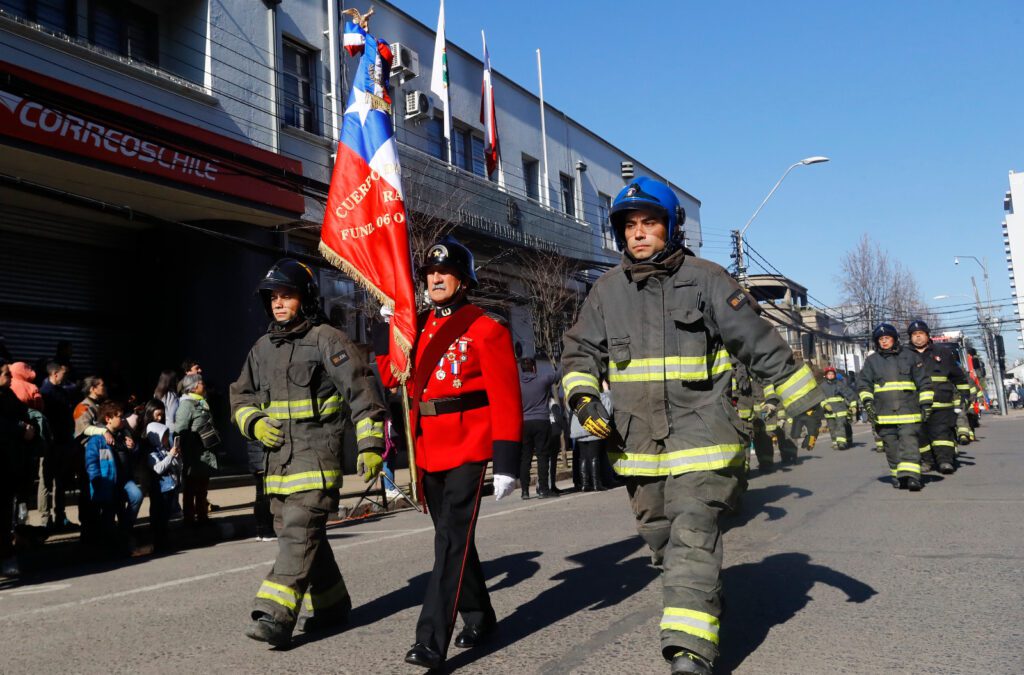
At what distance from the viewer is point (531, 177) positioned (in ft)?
89.7

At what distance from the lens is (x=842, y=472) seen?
12.8 meters

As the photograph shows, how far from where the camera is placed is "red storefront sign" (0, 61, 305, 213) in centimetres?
1097

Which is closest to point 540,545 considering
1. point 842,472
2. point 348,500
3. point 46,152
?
point 348,500

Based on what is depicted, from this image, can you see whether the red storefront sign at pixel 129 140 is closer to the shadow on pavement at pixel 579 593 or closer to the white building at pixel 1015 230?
the shadow on pavement at pixel 579 593

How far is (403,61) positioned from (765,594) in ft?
55.4

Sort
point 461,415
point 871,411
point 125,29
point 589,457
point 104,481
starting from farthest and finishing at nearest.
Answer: point 125,29
point 589,457
point 871,411
point 104,481
point 461,415

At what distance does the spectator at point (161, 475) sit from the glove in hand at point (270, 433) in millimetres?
4964

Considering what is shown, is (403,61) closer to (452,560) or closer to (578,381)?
(578,381)

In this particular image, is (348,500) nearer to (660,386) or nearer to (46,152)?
(46,152)

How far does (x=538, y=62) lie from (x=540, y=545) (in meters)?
22.4

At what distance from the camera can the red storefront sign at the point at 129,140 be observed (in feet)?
36.0

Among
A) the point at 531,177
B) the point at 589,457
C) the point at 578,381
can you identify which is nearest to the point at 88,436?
the point at 578,381

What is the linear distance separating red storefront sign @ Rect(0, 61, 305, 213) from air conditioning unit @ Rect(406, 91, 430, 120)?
5553mm

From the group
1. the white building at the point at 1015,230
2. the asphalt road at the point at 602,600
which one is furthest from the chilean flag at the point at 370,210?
the white building at the point at 1015,230
